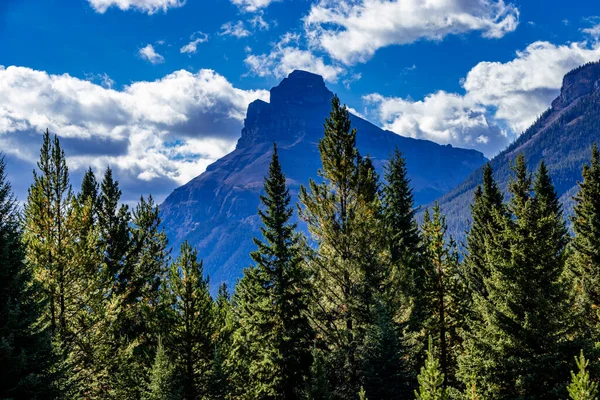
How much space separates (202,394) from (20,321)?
11002mm

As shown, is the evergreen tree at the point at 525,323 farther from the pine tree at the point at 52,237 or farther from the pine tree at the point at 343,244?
the pine tree at the point at 52,237

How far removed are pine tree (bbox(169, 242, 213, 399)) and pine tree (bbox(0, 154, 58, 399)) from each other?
7.29m

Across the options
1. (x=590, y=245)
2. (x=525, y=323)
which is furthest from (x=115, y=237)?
(x=590, y=245)

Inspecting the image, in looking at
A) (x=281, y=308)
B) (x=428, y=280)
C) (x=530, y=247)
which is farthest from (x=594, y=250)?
(x=281, y=308)

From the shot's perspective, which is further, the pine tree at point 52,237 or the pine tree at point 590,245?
the pine tree at point 590,245

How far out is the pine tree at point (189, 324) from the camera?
23.2m

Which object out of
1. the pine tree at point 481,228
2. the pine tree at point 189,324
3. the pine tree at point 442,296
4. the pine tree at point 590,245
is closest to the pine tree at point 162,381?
the pine tree at point 189,324

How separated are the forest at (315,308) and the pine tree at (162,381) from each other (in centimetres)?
8

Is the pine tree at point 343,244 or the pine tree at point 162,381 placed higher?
the pine tree at point 343,244

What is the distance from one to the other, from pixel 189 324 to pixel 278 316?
5.18 m

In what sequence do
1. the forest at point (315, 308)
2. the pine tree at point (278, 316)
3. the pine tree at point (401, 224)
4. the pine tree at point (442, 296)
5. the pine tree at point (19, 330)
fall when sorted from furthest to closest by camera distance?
the pine tree at point (401, 224) < the pine tree at point (442, 296) < the pine tree at point (278, 316) < the forest at point (315, 308) < the pine tree at point (19, 330)

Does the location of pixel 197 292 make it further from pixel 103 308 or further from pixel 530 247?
pixel 530 247

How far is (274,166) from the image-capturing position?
28.1m

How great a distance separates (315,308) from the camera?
23.1m
